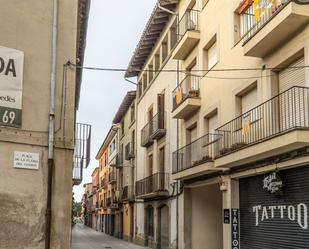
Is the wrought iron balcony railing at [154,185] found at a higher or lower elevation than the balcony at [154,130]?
lower

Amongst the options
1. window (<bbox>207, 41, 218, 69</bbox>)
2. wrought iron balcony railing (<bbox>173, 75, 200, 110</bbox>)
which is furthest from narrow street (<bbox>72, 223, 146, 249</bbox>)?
window (<bbox>207, 41, 218, 69</bbox>)

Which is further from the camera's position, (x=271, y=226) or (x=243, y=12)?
(x=243, y=12)

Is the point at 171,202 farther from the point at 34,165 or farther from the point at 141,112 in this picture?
the point at 34,165

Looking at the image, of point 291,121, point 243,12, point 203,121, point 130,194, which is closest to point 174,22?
point 203,121

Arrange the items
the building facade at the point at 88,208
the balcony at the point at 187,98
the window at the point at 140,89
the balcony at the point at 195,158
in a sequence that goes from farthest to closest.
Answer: the building facade at the point at 88,208
the window at the point at 140,89
the balcony at the point at 187,98
the balcony at the point at 195,158

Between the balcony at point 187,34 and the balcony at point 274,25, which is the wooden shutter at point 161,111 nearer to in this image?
the balcony at point 187,34

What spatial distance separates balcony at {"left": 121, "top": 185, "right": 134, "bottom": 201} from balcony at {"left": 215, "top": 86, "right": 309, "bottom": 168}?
63.0 feet

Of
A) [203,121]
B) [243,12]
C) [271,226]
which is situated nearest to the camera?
[271,226]

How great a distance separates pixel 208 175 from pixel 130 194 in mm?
18063

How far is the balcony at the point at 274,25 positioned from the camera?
11.9m

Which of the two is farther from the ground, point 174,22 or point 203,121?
point 174,22

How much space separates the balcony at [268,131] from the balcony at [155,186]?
8.13 metres

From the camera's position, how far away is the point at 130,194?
35.9 meters

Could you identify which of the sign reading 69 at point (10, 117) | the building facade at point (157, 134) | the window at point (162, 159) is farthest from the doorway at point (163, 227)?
the sign reading 69 at point (10, 117)
